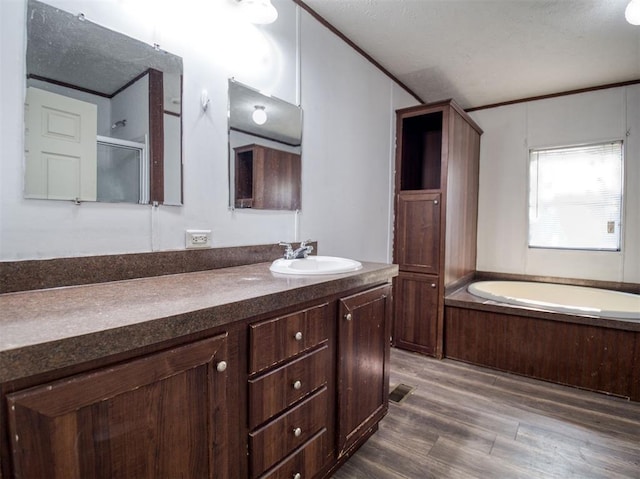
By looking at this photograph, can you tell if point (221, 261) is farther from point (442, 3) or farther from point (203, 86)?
point (442, 3)

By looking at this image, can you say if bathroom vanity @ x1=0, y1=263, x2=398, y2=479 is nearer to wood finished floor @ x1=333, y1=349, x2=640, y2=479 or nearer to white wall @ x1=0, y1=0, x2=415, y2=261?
white wall @ x1=0, y1=0, x2=415, y2=261

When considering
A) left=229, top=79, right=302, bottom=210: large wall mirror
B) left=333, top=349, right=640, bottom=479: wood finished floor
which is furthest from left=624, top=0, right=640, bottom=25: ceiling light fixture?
left=333, top=349, right=640, bottom=479: wood finished floor

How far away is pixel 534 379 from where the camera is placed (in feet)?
8.05

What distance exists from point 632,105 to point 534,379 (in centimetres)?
268

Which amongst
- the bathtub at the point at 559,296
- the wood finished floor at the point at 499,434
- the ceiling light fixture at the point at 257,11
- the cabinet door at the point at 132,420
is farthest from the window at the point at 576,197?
the cabinet door at the point at 132,420

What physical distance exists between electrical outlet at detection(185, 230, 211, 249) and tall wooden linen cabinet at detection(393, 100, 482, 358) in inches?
77.4

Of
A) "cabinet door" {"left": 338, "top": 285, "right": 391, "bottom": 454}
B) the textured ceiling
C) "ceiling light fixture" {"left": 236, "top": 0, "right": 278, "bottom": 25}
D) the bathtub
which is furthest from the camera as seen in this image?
the bathtub

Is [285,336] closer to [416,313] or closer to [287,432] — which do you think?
[287,432]

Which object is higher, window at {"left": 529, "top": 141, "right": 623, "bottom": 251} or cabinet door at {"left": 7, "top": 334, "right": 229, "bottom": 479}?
window at {"left": 529, "top": 141, "right": 623, "bottom": 251}

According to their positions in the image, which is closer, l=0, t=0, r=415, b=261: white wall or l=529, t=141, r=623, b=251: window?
l=0, t=0, r=415, b=261: white wall

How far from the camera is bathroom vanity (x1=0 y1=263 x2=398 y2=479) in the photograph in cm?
63

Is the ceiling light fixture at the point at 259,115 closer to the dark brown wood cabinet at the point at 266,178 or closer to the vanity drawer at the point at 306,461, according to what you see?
the dark brown wood cabinet at the point at 266,178

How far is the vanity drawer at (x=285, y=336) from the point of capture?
1038mm

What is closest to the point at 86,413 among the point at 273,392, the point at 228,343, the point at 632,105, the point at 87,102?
the point at 228,343
